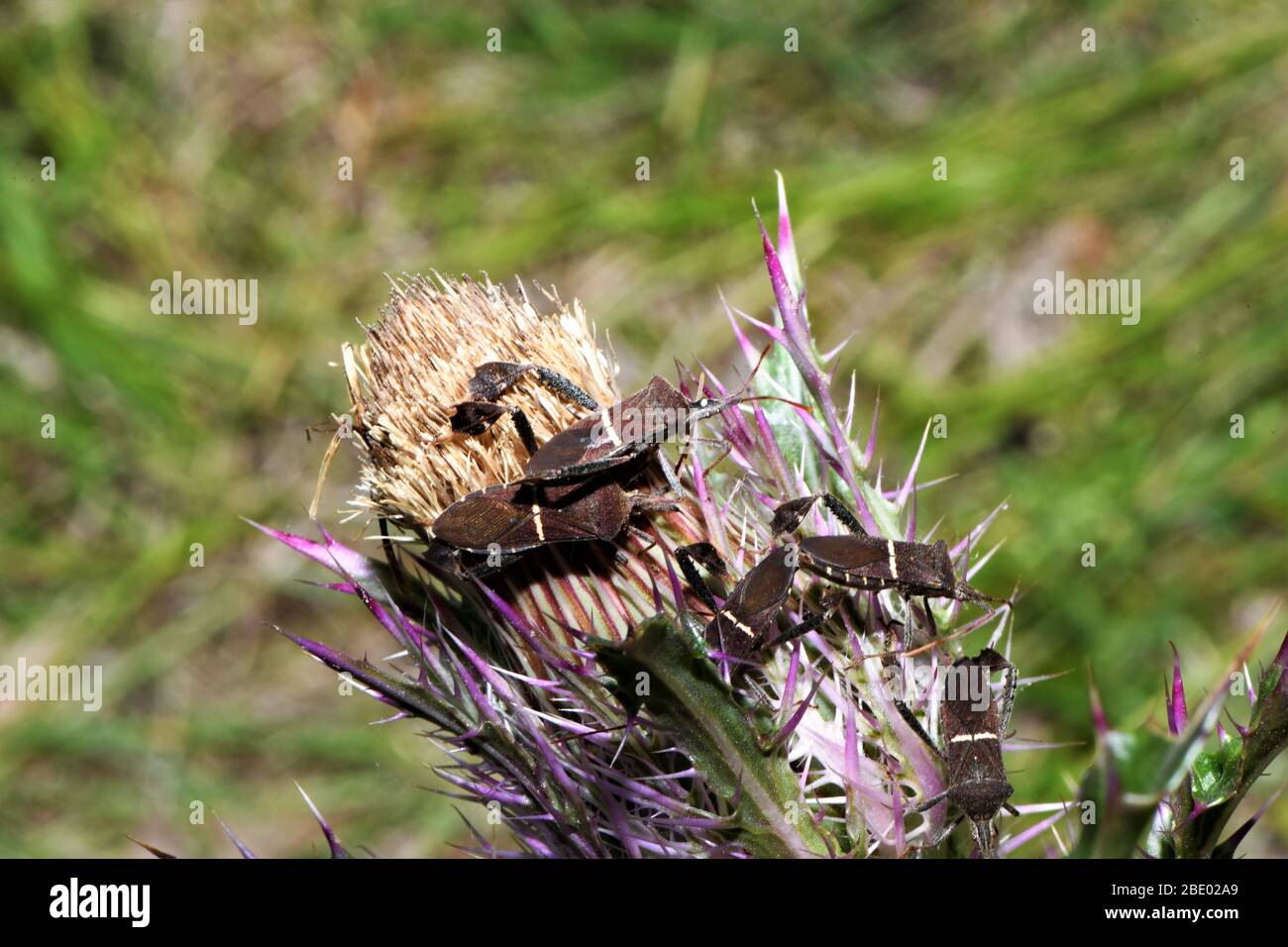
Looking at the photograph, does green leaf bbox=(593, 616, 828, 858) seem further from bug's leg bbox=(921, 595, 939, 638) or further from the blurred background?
the blurred background

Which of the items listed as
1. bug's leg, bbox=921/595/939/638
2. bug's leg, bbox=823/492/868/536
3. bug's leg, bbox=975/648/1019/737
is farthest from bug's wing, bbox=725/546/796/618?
bug's leg, bbox=975/648/1019/737

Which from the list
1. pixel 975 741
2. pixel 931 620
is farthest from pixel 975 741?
pixel 931 620

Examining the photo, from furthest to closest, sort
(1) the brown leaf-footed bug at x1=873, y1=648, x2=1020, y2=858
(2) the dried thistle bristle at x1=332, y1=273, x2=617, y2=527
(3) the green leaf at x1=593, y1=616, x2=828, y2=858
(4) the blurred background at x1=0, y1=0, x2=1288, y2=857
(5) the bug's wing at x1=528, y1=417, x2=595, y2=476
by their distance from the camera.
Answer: (4) the blurred background at x1=0, y1=0, x2=1288, y2=857, (2) the dried thistle bristle at x1=332, y1=273, x2=617, y2=527, (5) the bug's wing at x1=528, y1=417, x2=595, y2=476, (1) the brown leaf-footed bug at x1=873, y1=648, x2=1020, y2=858, (3) the green leaf at x1=593, y1=616, x2=828, y2=858

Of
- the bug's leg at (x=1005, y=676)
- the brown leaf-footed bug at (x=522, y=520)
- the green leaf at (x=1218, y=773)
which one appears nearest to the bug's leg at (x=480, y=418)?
the brown leaf-footed bug at (x=522, y=520)

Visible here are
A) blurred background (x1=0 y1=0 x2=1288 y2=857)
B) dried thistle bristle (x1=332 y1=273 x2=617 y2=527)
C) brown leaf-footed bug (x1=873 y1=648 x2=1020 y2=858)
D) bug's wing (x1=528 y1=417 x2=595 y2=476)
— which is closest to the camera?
brown leaf-footed bug (x1=873 y1=648 x2=1020 y2=858)

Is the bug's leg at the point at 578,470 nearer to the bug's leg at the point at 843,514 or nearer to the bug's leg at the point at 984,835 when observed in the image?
the bug's leg at the point at 843,514

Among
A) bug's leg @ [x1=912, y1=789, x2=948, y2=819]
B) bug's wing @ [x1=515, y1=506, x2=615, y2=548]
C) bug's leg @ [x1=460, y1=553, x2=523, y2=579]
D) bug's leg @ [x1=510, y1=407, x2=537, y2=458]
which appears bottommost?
bug's leg @ [x1=912, y1=789, x2=948, y2=819]

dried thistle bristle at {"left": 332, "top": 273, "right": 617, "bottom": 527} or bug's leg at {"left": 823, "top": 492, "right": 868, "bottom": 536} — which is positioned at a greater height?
dried thistle bristle at {"left": 332, "top": 273, "right": 617, "bottom": 527}
